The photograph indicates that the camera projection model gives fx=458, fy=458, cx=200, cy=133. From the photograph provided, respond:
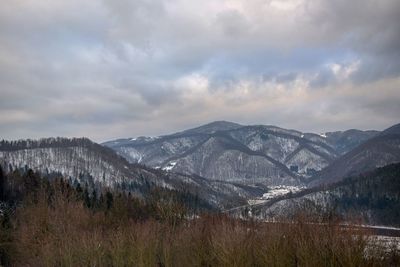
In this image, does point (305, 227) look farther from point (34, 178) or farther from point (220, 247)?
point (34, 178)

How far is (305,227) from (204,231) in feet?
57.4

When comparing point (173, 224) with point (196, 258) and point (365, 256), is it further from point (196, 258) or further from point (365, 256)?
point (365, 256)

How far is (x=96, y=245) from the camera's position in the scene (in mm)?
63812

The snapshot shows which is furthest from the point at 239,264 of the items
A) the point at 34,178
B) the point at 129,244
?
the point at 34,178

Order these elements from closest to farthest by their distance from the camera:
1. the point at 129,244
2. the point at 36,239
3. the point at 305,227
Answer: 1. the point at 305,227
2. the point at 129,244
3. the point at 36,239

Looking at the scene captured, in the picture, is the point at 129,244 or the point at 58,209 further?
the point at 58,209

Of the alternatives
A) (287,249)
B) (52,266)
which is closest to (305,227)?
(287,249)

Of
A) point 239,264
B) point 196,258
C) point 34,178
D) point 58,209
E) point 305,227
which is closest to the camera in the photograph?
point 239,264

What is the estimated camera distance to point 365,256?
42719 millimetres

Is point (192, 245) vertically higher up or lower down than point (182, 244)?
higher up

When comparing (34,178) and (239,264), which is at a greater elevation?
(34,178)

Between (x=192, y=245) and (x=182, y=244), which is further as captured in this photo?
(x=182, y=244)

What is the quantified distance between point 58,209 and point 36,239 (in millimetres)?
9912

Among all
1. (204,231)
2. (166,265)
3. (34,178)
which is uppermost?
(34,178)
